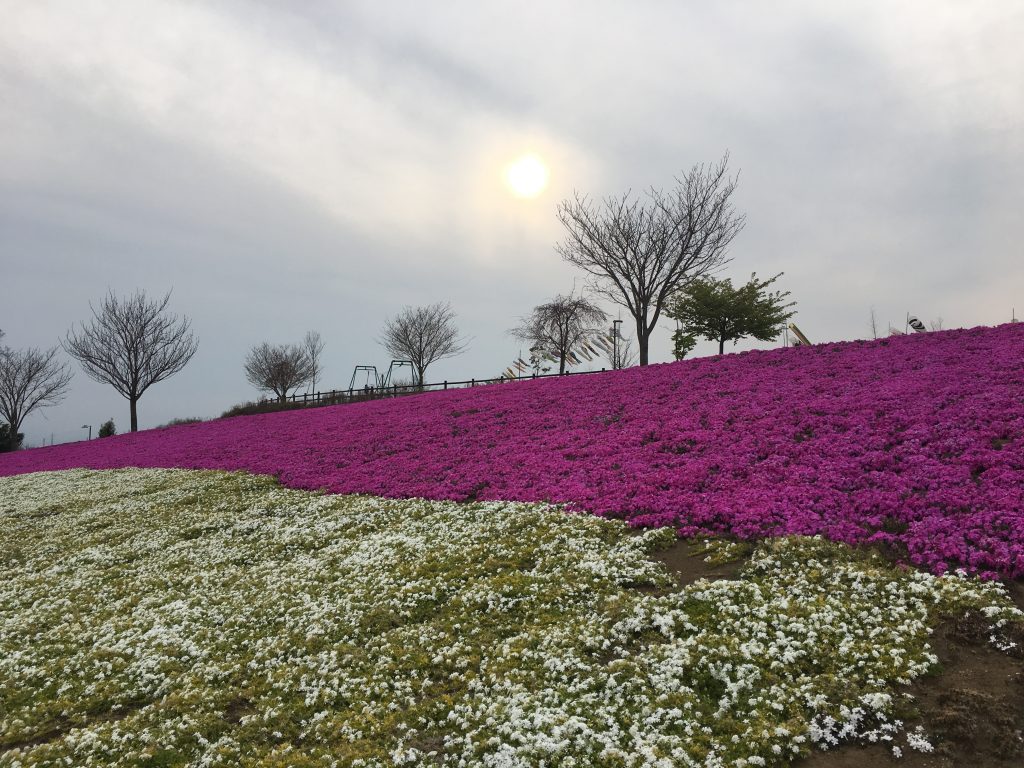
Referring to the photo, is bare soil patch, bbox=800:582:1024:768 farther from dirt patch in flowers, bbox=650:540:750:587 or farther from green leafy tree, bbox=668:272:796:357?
green leafy tree, bbox=668:272:796:357

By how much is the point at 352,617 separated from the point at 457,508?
538 centimetres

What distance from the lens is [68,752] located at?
6.93m

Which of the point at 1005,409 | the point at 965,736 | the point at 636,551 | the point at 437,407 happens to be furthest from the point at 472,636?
the point at 437,407

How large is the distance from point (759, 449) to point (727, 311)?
23.4 meters

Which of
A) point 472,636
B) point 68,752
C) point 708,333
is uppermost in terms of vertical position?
point 708,333

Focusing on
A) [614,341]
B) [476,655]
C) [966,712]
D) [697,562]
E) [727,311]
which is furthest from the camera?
[614,341]

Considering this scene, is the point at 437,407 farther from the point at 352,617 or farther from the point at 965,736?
the point at 965,736

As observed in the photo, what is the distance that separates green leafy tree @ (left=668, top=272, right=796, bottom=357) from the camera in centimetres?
3528

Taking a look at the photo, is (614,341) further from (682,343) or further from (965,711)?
(965,711)

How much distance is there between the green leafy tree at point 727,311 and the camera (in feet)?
116

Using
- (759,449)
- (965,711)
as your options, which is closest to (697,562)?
(965,711)

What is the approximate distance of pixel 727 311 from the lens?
3544cm

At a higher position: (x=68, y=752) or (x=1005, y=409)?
(x=1005, y=409)

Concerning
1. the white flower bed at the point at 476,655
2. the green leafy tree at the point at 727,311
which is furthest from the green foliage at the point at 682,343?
the white flower bed at the point at 476,655
